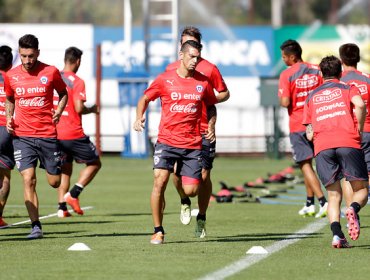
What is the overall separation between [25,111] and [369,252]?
4.18m

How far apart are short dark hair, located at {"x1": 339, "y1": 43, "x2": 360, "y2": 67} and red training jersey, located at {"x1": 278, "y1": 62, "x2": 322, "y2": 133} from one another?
6.67 ft

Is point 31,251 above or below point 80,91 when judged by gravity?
below

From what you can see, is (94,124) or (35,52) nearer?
(35,52)

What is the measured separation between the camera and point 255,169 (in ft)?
94.7

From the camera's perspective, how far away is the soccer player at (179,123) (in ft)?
43.0

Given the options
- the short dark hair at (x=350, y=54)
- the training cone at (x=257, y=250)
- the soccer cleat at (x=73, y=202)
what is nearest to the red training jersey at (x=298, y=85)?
the short dark hair at (x=350, y=54)

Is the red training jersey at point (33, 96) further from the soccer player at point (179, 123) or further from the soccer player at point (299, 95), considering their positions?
the soccer player at point (299, 95)

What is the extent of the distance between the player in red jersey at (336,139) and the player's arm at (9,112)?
11.1ft

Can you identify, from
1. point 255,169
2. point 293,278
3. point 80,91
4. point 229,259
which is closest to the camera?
point 293,278

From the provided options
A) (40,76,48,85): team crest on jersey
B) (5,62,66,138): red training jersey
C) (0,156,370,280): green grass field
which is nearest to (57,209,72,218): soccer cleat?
(0,156,370,280): green grass field

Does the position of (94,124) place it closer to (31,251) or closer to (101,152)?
(101,152)

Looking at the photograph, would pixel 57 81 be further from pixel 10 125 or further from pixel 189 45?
pixel 189 45

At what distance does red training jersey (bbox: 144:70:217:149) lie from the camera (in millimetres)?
13117

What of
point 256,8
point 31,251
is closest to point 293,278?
point 31,251
